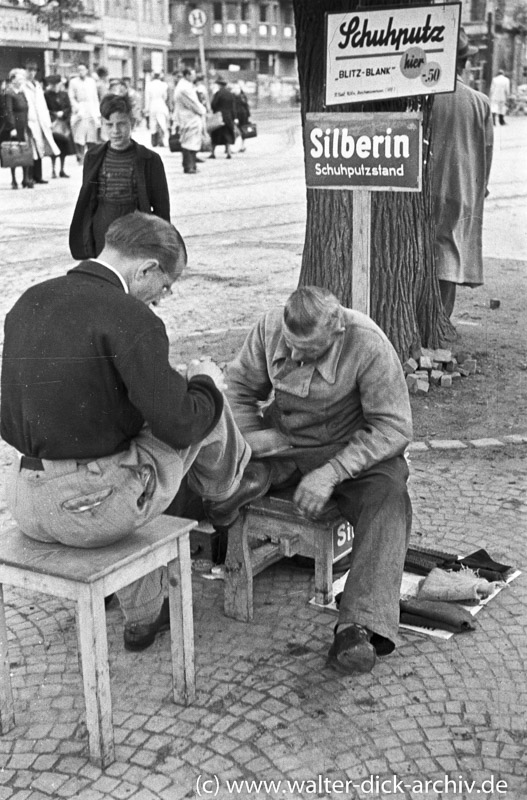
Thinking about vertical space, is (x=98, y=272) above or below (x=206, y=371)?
above

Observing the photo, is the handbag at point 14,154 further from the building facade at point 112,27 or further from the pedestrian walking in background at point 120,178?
the pedestrian walking in background at point 120,178

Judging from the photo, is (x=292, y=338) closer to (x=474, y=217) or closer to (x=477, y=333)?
(x=474, y=217)

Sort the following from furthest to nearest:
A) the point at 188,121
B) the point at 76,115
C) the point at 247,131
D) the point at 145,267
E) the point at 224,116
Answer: the point at 247,131 < the point at 224,116 < the point at 188,121 < the point at 76,115 < the point at 145,267

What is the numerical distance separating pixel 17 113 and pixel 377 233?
11701mm

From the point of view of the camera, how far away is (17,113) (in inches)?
651

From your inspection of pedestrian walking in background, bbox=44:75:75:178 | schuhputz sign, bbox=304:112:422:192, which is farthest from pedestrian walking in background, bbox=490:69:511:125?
schuhputz sign, bbox=304:112:422:192

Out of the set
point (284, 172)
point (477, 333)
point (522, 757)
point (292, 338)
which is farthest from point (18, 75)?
point (522, 757)

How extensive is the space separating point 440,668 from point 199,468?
1.05m

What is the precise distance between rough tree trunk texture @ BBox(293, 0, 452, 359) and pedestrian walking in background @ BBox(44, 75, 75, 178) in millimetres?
13194

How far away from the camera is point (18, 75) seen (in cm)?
1683

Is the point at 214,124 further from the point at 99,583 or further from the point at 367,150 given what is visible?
the point at 99,583

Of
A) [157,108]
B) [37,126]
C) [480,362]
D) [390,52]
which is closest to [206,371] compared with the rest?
[390,52]

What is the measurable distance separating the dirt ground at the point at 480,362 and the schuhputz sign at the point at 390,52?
6.86 ft

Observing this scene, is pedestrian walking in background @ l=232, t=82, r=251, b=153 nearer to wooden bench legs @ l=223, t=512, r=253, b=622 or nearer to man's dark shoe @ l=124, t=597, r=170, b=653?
wooden bench legs @ l=223, t=512, r=253, b=622
